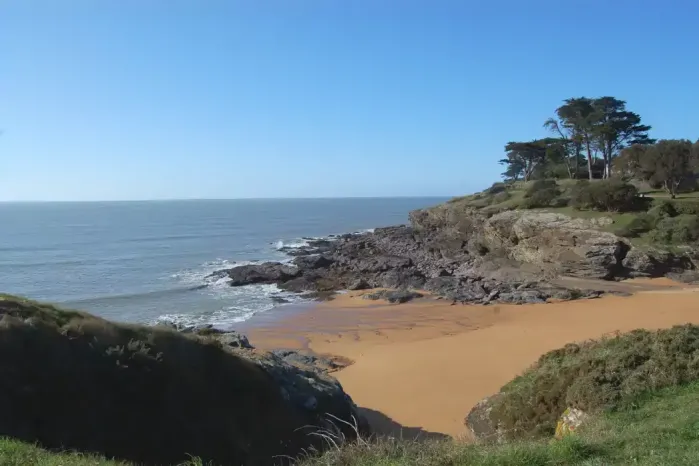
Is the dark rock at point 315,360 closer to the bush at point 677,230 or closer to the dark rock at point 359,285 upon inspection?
the dark rock at point 359,285

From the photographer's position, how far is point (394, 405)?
1348 centimetres

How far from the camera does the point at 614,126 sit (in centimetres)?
4741

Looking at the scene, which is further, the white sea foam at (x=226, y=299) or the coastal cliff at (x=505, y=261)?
the coastal cliff at (x=505, y=261)

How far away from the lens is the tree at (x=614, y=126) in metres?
47.2

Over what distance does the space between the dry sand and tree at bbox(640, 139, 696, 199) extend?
41.1 feet

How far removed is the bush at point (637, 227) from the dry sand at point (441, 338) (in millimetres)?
3625

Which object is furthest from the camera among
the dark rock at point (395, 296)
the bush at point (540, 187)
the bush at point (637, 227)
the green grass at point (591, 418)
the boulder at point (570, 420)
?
the bush at point (540, 187)

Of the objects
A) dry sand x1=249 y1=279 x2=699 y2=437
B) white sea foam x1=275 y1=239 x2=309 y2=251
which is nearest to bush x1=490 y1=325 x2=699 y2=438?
dry sand x1=249 y1=279 x2=699 y2=437

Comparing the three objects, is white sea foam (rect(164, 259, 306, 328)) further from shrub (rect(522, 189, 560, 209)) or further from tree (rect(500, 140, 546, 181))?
tree (rect(500, 140, 546, 181))

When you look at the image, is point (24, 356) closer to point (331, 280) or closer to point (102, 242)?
point (331, 280)

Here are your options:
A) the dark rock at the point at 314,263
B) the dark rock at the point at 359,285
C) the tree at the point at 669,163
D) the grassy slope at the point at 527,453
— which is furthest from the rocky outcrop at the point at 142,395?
the tree at the point at 669,163

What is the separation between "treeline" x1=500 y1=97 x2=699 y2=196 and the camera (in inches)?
1388

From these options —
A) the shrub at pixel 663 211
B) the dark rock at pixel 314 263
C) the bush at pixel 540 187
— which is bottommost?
the dark rock at pixel 314 263

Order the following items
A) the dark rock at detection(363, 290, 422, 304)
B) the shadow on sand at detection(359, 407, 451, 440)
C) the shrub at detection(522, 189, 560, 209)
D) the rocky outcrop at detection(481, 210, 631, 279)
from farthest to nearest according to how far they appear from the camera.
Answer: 1. the shrub at detection(522, 189, 560, 209)
2. the rocky outcrop at detection(481, 210, 631, 279)
3. the dark rock at detection(363, 290, 422, 304)
4. the shadow on sand at detection(359, 407, 451, 440)
